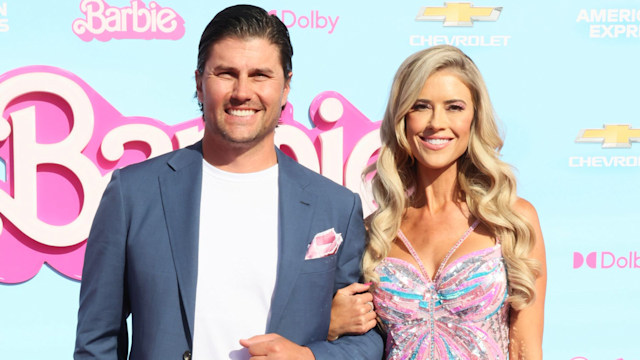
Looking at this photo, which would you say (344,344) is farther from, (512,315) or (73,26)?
(73,26)

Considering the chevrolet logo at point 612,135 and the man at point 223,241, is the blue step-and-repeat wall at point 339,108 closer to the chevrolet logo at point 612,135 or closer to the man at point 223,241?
the chevrolet logo at point 612,135

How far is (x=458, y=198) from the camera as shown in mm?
2479

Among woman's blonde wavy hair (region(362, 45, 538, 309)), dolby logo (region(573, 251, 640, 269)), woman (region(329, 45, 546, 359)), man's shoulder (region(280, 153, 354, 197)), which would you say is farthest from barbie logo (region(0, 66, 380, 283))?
dolby logo (region(573, 251, 640, 269))

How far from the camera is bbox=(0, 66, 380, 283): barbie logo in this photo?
344cm

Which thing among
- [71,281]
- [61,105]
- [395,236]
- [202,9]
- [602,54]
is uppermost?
[202,9]

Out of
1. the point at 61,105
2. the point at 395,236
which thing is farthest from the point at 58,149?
the point at 395,236

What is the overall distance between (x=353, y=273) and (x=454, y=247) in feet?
1.43

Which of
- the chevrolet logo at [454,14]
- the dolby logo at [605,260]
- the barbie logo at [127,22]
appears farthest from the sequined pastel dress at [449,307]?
the barbie logo at [127,22]

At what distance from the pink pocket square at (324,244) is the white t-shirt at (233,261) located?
0.12 metres

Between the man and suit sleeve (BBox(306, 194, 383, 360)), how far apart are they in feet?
0.14

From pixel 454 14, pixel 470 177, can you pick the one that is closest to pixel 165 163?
pixel 470 177

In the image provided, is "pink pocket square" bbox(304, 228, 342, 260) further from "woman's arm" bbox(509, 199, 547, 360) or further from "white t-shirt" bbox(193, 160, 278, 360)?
"woman's arm" bbox(509, 199, 547, 360)

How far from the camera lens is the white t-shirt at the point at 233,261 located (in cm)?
183

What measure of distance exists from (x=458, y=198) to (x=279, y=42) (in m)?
1.02
